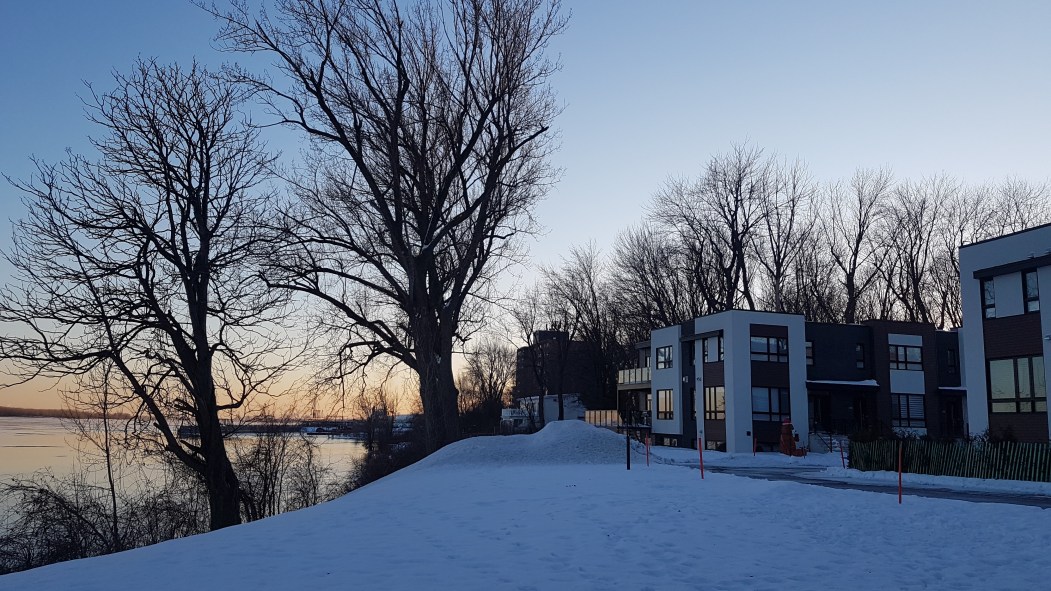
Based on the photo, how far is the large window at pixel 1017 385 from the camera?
89.4 feet

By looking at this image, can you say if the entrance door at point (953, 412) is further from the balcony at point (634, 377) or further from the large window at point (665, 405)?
the balcony at point (634, 377)

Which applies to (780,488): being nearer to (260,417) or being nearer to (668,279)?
(260,417)

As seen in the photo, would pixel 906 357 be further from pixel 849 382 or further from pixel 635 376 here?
pixel 635 376

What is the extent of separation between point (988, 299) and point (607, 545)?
960 inches

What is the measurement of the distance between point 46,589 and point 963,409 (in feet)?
166

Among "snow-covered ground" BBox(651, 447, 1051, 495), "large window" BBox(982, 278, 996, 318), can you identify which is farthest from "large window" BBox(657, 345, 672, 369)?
"large window" BBox(982, 278, 996, 318)

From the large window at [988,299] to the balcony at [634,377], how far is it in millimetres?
27642

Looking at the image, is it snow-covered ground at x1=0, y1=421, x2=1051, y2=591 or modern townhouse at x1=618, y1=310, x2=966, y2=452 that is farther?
modern townhouse at x1=618, y1=310, x2=966, y2=452

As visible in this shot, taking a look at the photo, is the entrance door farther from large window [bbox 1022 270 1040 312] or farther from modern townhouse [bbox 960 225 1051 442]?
large window [bbox 1022 270 1040 312]

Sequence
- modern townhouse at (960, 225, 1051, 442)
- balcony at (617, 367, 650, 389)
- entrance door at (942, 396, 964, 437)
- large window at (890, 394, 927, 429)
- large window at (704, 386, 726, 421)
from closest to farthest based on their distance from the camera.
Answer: modern townhouse at (960, 225, 1051, 442) < large window at (704, 386, 726, 421) < large window at (890, 394, 927, 429) < entrance door at (942, 396, 964, 437) < balcony at (617, 367, 650, 389)

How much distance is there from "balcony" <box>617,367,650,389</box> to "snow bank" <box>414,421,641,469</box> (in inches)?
924

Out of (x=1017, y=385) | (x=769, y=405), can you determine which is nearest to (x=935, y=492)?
(x=1017, y=385)

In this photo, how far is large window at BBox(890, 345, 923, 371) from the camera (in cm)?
4666

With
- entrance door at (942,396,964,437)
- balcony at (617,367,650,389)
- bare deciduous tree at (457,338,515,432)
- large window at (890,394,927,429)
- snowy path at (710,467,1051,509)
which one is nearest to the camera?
snowy path at (710,467,1051,509)
